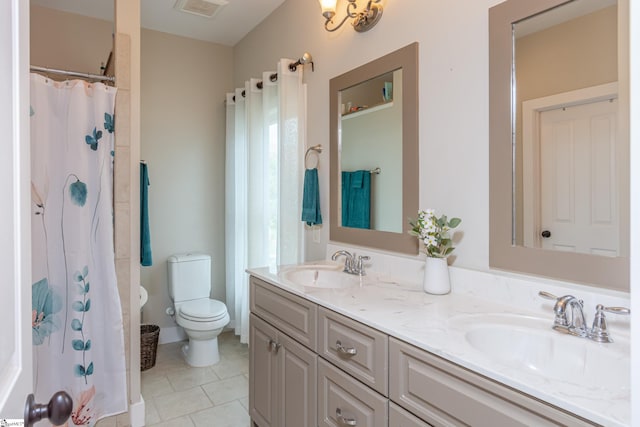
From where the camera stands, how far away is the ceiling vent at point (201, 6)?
9.33 feet

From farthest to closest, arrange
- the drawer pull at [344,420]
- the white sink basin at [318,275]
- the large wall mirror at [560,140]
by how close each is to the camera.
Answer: the white sink basin at [318,275], the drawer pull at [344,420], the large wall mirror at [560,140]

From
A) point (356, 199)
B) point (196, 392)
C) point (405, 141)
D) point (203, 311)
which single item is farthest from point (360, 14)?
point (196, 392)

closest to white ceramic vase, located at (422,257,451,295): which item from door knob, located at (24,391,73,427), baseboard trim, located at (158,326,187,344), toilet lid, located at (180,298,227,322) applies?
door knob, located at (24,391,73,427)

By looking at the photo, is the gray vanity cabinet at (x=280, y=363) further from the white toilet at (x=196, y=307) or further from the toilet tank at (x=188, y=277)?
the toilet tank at (x=188, y=277)

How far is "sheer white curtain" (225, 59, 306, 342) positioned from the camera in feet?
8.59

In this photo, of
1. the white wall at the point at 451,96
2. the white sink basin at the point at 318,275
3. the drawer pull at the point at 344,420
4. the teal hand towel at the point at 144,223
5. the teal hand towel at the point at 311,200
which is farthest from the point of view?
the teal hand towel at the point at 311,200

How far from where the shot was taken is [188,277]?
127 inches

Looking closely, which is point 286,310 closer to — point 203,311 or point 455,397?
point 455,397

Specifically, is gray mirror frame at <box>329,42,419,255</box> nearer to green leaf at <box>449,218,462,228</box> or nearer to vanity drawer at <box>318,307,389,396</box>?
green leaf at <box>449,218,462,228</box>

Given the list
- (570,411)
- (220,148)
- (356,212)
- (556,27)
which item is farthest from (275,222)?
(570,411)

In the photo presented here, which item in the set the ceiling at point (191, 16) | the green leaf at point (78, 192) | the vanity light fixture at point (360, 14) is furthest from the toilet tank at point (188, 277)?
the vanity light fixture at point (360, 14)

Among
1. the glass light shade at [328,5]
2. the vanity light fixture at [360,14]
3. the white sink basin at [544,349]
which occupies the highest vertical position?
the glass light shade at [328,5]

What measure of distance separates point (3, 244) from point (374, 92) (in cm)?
179

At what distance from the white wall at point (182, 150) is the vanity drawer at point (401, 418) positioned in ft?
9.00
